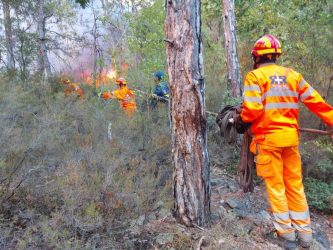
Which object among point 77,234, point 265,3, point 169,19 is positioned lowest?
point 77,234

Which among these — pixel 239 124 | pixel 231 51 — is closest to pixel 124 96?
pixel 231 51

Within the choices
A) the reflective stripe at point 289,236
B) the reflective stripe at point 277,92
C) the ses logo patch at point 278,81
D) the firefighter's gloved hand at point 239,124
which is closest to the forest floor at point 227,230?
the reflective stripe at point 289,236

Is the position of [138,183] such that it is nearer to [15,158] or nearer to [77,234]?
[77,234]

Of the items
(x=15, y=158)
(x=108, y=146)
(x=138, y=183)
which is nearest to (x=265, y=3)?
(x=108, y=146)

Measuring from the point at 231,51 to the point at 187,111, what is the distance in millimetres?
4519

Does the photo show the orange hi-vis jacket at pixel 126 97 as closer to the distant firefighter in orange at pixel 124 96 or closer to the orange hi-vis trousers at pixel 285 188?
the distant firefighter in orange at pixel 124 96

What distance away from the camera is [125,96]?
875 centimetres

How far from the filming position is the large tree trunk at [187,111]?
12.5 feet

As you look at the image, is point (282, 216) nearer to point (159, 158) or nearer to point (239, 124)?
point (239, 124)

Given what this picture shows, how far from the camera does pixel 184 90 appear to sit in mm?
3834

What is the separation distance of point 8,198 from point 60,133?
2.25 m

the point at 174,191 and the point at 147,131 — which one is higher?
the point at 147,131

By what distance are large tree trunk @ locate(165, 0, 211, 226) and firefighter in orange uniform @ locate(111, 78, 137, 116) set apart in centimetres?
439

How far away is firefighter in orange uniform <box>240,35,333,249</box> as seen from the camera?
4.00m
